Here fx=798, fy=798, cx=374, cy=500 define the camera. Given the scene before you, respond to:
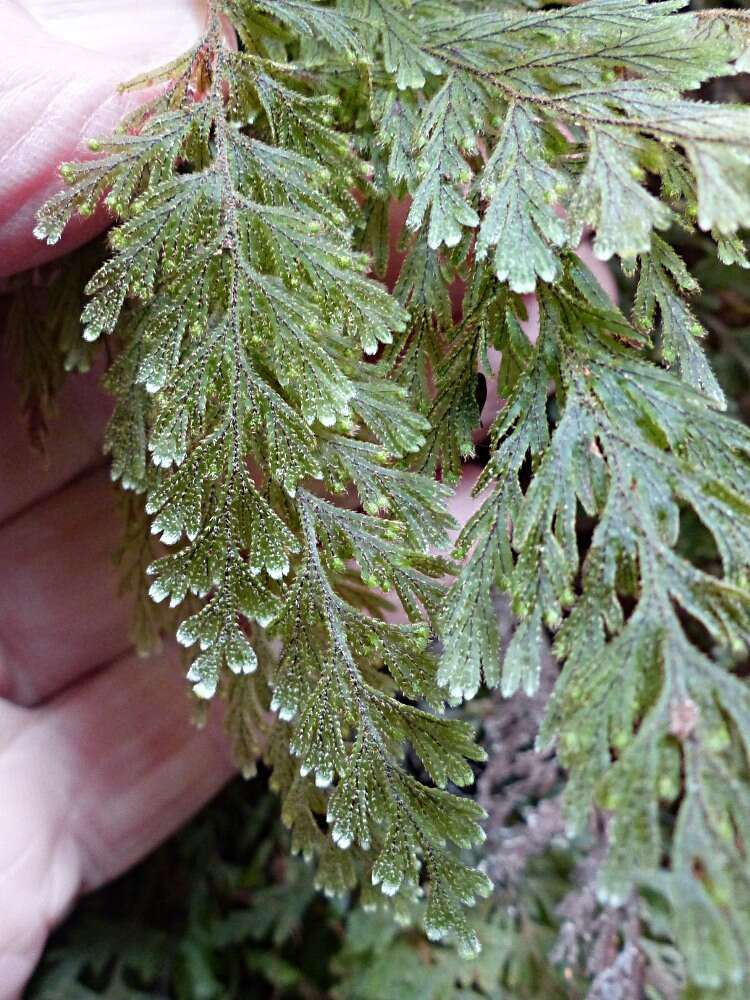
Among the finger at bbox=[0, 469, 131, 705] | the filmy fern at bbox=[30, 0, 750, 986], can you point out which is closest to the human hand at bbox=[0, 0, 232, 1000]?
the finger at bbox=[0, 469, 131, 705]

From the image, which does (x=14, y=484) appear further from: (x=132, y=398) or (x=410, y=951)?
(x=410, y=951)

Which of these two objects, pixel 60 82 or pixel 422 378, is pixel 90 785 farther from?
pixel 60 82

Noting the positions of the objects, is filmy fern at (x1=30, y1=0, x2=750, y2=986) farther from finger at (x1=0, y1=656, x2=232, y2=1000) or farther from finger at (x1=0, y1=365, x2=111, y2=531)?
finger at (x1=0, y1=656, x2=232, y2=1000)

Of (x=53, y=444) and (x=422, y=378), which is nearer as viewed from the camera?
(x=422, y=378)

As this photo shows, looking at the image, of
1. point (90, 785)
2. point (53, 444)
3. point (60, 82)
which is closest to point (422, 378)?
point (60, 82)

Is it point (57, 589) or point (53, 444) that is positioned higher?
point (53, 444)

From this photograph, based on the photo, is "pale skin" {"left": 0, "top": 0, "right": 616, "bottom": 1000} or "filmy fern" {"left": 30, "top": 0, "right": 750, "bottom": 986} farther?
"pale skin" {"left": 0, "top": 0, "right": 616, "bottom": 1000}

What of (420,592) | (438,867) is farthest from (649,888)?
(420,592)
